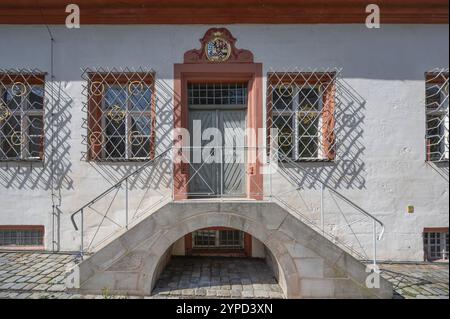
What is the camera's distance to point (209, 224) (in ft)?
13.0

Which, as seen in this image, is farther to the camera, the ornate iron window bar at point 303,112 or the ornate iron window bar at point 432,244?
the ornate iron window bar at point 303,112

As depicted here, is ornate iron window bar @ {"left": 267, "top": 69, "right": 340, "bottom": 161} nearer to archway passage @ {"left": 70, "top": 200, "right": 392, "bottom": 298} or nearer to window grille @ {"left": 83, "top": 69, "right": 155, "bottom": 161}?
archway passage @ {"left": 70, "top": 200, "right": 392, "bottom": 298}

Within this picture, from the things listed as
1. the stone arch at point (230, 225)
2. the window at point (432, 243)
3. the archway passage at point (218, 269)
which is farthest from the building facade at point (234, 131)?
the stone arch at point (230, 225)

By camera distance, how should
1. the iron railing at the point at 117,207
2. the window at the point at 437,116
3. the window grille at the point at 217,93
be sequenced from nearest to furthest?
the window at the point at 437,116 → the iron railing at the point at 117,207 → the window grille at the point at 217,93

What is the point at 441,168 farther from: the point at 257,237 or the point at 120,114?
the point at 120,114

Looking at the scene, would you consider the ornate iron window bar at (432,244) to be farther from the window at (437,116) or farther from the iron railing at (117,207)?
the iron railing at (117,207)

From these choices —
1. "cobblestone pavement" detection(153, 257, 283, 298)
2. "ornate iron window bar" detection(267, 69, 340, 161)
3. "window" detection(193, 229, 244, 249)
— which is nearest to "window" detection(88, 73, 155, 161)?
"window" detection(193, 229, 244, 249)

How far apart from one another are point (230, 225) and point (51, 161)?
12.5 feet

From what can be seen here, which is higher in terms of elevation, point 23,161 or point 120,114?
point 120,114

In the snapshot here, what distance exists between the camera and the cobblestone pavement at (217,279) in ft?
13.1

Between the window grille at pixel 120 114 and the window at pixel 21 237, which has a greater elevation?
the window grille at pixel 120 114

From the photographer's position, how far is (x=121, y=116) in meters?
5.36

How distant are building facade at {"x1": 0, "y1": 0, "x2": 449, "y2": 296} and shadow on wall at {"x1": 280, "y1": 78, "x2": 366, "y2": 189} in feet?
0.06
